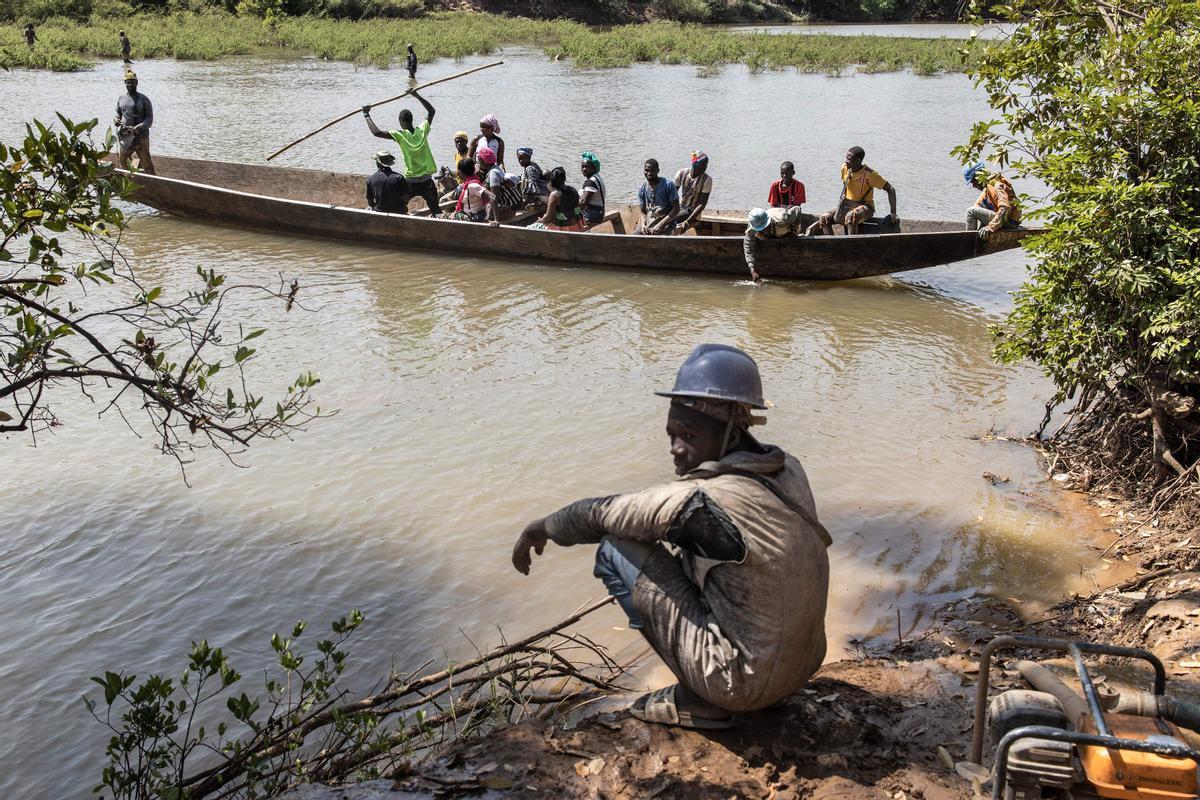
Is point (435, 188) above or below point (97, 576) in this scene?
above

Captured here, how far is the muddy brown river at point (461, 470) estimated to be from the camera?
4.86 meters

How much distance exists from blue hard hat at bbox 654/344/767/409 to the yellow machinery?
930 mm

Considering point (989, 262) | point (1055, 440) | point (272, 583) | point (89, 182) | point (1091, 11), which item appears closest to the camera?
point (89, 182)

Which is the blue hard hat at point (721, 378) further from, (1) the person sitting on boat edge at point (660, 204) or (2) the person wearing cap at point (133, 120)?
(2) the person wearing cap at point (133, 120)

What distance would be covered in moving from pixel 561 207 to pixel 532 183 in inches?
30.4

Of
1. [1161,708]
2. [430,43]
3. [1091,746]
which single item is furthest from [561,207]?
[430,43]

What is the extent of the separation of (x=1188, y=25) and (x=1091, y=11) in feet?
2.30

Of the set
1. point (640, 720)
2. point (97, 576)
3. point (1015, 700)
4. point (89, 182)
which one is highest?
point (89, 182)

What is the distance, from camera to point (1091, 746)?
225 centimetres

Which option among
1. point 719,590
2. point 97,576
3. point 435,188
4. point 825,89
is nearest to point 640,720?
point 719,590

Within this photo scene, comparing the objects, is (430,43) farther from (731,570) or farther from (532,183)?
(731,570)

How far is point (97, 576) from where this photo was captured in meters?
5.29

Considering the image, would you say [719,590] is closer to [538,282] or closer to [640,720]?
[640,720]

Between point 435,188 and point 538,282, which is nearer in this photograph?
point 538,282
